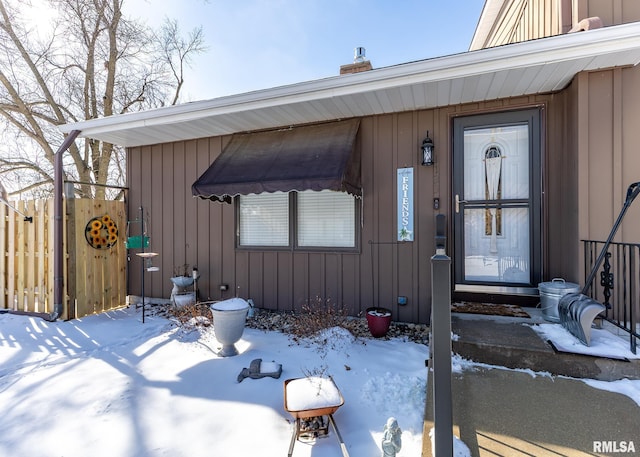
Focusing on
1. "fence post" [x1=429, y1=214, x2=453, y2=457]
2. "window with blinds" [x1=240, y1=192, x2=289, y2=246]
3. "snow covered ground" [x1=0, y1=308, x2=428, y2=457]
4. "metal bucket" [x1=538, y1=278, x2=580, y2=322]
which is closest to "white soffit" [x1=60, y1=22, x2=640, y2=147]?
"window with blinds" [x1=240, y1=192, x2=289, y2=246]

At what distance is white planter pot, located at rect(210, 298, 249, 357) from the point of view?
11.1 feet

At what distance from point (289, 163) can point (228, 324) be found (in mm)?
2190

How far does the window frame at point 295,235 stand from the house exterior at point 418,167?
2 centimetres

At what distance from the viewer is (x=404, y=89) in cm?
359

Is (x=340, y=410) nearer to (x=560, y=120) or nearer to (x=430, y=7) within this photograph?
(x=560, y=120)

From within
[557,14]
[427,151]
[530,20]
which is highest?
[530,20]

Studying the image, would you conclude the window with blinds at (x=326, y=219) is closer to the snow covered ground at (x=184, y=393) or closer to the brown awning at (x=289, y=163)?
the brown awning at (x=289, y=163)

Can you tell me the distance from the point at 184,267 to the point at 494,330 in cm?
Result: 494

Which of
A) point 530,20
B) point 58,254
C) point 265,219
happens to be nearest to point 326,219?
point 265,219

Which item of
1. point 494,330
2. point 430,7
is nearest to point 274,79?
point 430,7

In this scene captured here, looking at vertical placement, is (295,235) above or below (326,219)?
below

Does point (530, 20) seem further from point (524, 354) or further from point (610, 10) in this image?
point (524, 354)

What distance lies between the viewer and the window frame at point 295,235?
176 inches

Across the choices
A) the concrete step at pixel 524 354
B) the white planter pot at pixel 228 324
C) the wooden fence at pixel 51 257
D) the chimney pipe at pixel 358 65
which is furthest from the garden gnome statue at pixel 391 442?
the wooden fence at pixel 51 257
